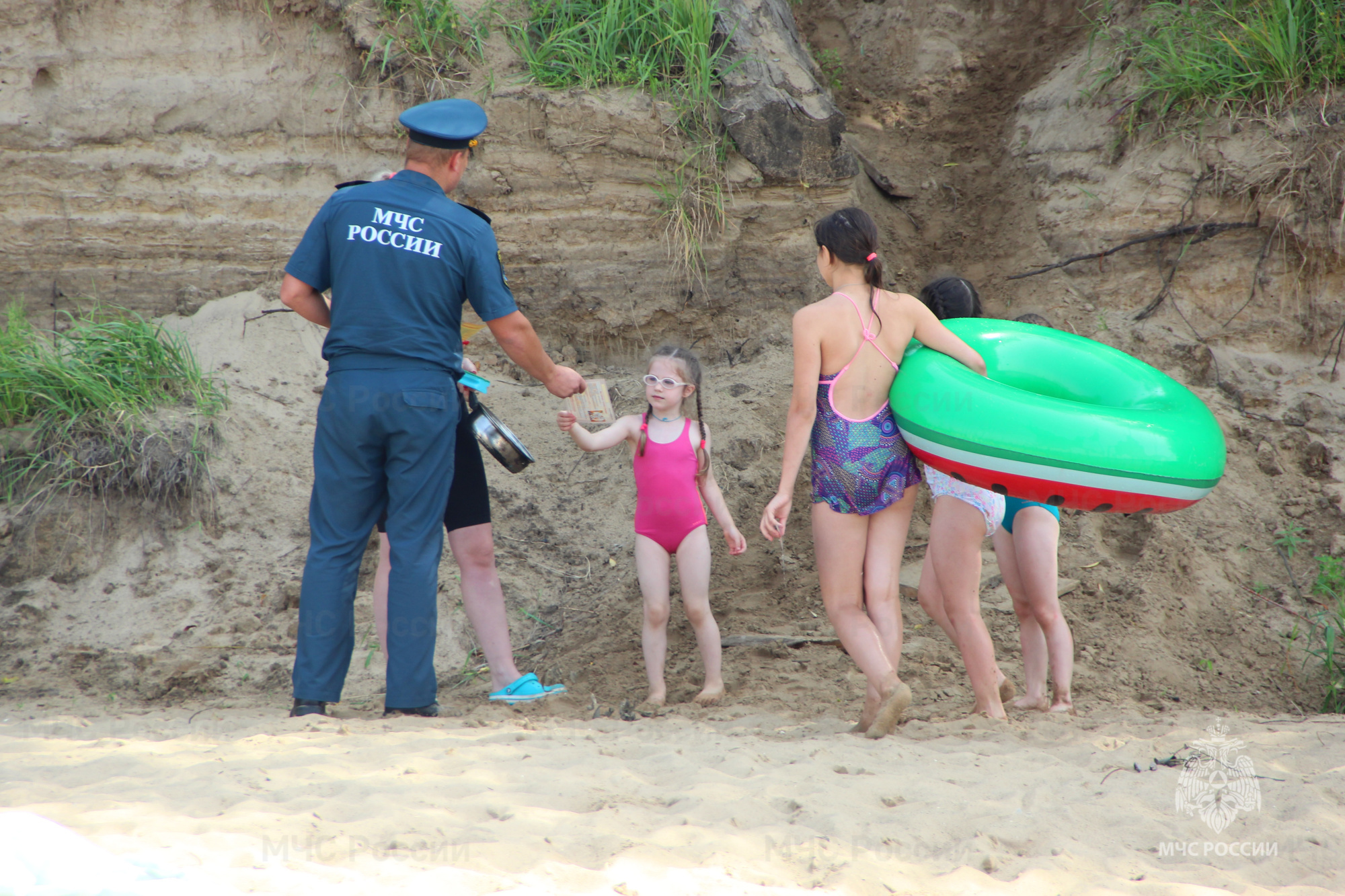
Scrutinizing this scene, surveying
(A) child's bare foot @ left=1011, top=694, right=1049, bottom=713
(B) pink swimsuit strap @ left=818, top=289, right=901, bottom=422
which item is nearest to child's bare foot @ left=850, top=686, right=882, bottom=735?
(A) child's bare foot @ left=1011, top=694, right=1049, bottom=713

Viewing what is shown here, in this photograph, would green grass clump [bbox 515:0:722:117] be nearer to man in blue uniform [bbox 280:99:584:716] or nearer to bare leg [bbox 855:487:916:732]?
man in blue uniform [bbox 280:99:584:716]

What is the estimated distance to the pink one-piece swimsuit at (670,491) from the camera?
390cm

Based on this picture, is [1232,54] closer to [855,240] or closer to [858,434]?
[855,240]

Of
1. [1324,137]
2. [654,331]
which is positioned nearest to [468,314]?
[654,331]

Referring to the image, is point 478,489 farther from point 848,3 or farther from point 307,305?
point 848,3

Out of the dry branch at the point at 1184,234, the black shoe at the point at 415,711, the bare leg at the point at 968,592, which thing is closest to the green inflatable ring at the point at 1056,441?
the bare leg at the point at 968,592

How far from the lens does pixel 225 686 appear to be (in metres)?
3.97

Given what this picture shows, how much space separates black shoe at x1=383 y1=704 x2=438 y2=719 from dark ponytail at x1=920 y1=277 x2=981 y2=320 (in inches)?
104

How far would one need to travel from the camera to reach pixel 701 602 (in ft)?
12.7

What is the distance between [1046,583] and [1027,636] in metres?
0.30

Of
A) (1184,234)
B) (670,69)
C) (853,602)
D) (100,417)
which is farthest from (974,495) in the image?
(100,417)

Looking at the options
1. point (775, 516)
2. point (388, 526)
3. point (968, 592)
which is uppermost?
point (775, 516)

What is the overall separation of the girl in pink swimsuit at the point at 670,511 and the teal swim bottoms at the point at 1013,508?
110 cm

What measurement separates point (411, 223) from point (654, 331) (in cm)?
277
